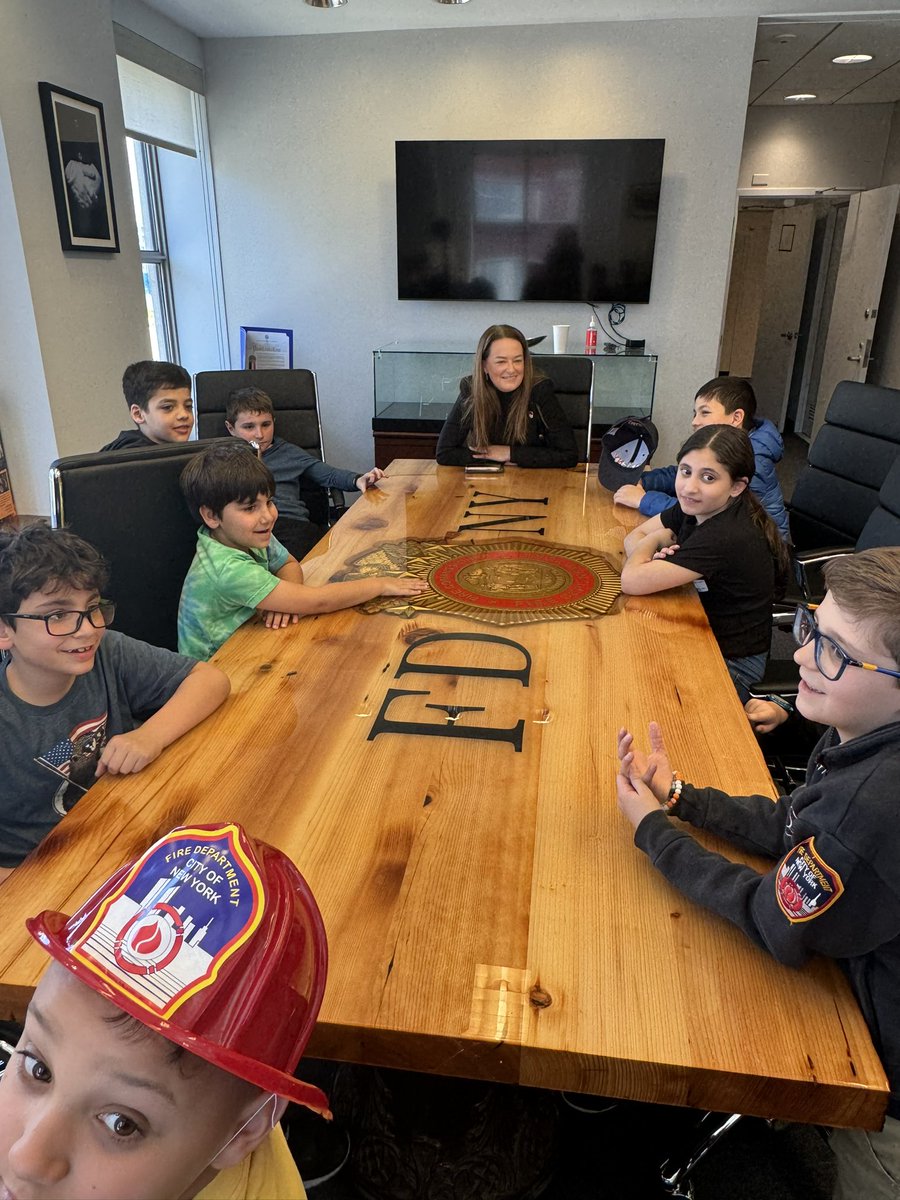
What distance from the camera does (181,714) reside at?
119 centimetres

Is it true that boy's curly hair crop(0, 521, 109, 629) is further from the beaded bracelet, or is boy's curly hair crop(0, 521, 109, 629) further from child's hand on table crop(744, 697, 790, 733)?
child's hand on table crop(744, 697, 790, 733)

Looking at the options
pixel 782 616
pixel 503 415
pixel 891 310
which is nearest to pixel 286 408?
pixel 503 415

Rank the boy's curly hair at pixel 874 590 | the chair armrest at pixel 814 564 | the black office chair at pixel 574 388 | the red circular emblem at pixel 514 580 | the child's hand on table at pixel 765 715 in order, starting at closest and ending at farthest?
the boy's curly hair at pixel 874 590 → the child's hand on table at pixel 765 715 → the red circular emblem at pixel 514 580 → the chair armrest at pixel 814 564 → the black office chair at pixel 574 388

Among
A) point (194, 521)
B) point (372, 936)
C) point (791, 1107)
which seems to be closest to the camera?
point (791, 1107)

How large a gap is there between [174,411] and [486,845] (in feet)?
6.27

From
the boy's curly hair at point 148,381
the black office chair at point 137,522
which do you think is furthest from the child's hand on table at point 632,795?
the boy's curly hair at point 148,381

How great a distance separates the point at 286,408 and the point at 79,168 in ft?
3.99

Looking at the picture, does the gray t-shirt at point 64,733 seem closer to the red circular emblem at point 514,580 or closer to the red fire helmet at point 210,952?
the red circular emblem at point 514,580

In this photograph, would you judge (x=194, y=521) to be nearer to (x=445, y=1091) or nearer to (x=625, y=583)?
(x=625, y=583)

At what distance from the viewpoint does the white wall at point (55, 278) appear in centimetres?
285

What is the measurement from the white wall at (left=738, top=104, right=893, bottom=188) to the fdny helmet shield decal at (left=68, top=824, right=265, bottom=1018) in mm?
7033

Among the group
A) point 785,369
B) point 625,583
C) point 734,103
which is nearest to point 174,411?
point 625,583

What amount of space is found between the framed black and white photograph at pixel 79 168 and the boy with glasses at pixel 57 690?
2.44 metres

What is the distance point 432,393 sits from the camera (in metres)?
4.08
